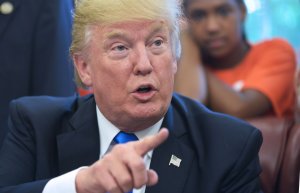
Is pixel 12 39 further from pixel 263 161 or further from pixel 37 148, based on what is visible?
pixel 263 161

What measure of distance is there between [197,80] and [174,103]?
1.27 m

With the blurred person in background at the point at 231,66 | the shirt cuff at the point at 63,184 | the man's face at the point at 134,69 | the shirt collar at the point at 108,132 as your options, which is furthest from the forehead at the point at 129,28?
the blurred person in background at the point at 231,66

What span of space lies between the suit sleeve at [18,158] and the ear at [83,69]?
212 mm

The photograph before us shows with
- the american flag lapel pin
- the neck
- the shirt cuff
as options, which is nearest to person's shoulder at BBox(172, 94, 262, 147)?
the american flag lapel pin

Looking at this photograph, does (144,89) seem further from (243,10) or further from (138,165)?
(243,10)

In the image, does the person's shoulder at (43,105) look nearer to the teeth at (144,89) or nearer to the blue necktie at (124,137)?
the blue necktie at (124,137)

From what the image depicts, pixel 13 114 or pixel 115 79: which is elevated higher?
pixel 115 79

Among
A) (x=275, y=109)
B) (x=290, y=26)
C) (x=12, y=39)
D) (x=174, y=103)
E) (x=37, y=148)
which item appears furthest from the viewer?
(x=290, y=26)

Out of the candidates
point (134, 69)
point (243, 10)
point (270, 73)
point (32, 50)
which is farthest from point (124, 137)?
point (243, 10)

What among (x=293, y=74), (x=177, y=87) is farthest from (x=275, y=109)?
(x=177, y=87)

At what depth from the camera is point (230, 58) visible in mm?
3287

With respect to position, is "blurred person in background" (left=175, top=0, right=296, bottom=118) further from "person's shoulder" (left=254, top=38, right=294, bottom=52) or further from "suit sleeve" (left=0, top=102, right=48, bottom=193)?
"suit sleeve" (left=0, top=102, right=48, bottom=193)

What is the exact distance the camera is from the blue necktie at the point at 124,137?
1.74m

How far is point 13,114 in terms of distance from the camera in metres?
1.88
